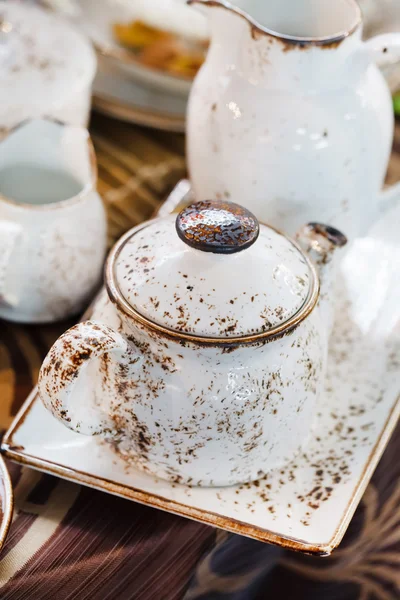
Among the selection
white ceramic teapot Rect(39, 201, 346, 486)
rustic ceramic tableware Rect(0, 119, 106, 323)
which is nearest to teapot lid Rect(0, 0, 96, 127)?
rustic ceramic tableware Rect(0, 119, 106, 323)

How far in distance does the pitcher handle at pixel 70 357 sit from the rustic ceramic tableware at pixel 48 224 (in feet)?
0.63

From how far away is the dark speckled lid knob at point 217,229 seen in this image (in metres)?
0.47

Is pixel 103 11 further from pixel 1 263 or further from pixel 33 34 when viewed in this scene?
pixel 1 263

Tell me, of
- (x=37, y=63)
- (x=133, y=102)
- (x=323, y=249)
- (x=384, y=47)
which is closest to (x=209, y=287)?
(x=323, y=249)

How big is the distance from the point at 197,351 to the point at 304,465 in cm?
17

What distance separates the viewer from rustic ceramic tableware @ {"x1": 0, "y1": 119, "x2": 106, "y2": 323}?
2.10 feet

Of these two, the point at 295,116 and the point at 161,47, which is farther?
the point at 161,47

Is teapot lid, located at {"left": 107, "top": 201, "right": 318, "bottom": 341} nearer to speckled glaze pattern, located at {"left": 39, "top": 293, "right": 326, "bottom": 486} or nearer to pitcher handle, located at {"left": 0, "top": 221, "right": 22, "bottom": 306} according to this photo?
speckled glaze pattern, located at {"left": 39, "top": 293, "right": 326, "bottom": 486}

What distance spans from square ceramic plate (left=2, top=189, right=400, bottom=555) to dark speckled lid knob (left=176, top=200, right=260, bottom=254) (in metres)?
0.19

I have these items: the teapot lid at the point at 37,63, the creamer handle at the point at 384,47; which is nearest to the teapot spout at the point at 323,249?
the creamer handle at the point at 384,47

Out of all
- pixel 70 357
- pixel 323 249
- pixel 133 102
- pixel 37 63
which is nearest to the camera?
pixel 70 357

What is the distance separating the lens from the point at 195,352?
0.47m

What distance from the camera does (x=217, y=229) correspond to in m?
0.47

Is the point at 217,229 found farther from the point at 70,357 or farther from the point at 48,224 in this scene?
the point at 48,224
